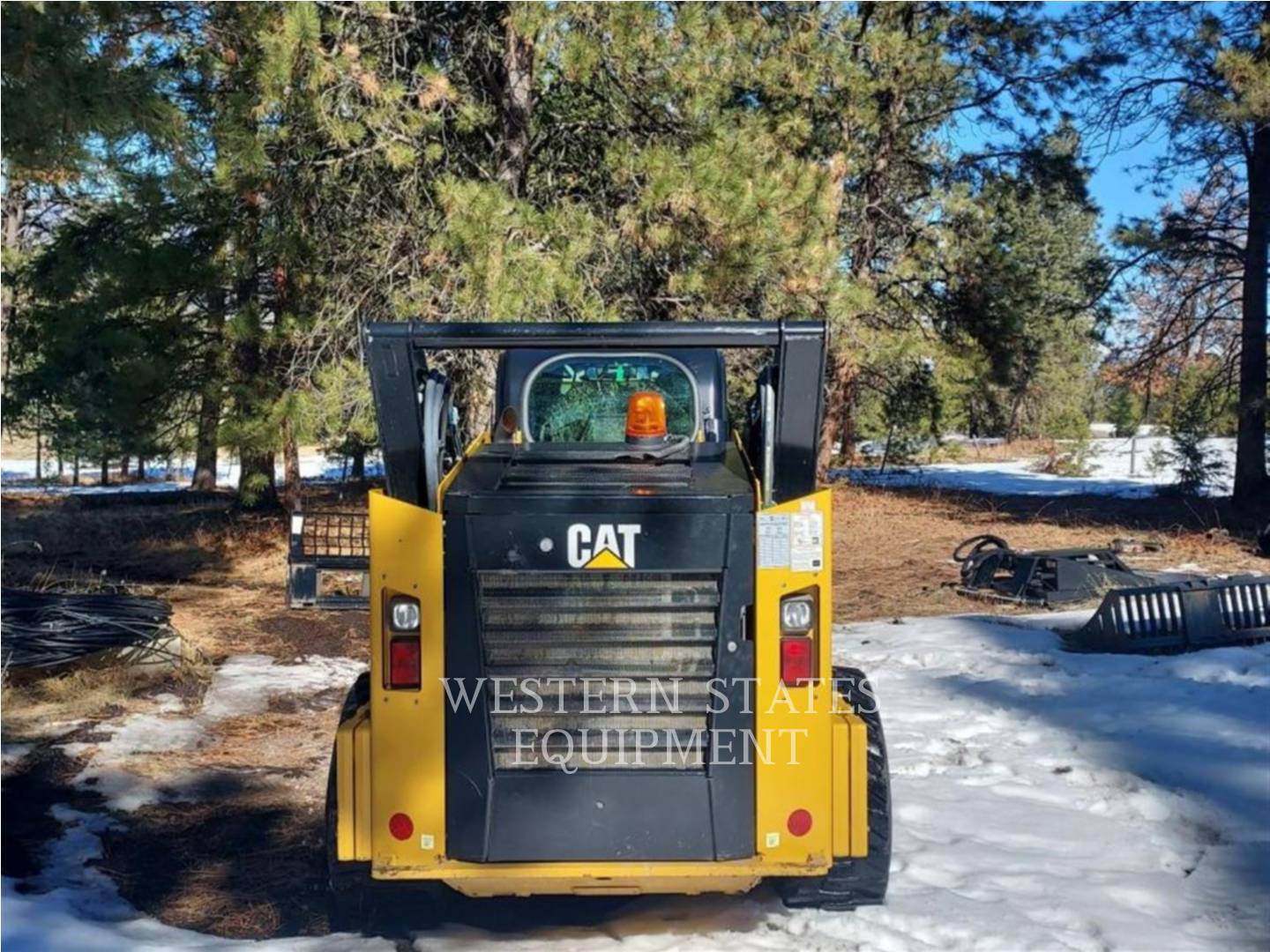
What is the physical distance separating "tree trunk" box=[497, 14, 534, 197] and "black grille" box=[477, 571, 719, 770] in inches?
330

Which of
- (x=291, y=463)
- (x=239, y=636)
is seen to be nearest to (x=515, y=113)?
(x=291, y=463)

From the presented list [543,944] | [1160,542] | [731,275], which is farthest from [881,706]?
[1160,542]

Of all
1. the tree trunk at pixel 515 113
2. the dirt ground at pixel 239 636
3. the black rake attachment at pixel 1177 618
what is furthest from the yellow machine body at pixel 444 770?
the tree trunk at pixel 515 113

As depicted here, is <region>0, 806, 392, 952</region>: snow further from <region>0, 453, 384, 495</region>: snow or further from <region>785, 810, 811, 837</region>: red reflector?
<region>0, 453, 384, 495</region>: snow

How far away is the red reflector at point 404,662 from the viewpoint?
3.62 m

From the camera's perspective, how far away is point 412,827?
3.65m

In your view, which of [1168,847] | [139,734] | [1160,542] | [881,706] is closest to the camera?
[1168,847]

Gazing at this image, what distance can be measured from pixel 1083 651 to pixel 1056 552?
2504 millimetres

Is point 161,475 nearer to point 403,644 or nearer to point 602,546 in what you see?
point 403,644

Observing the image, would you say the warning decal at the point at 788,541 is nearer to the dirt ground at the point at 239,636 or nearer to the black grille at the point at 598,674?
the black grille at the point at 598,674

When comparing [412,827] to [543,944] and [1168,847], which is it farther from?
[1168,847]

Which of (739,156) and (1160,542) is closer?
(739,156)

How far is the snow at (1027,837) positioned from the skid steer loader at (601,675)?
45 centimetres

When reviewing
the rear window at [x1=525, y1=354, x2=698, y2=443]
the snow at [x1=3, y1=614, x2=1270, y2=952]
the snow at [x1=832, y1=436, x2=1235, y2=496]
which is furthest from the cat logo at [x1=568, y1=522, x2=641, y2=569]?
the snow at [x1=832, y1=436, x2=1235, y2=496]
